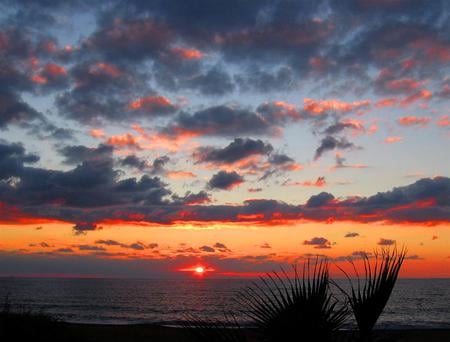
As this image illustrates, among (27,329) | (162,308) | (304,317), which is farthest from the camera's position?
(162,308)

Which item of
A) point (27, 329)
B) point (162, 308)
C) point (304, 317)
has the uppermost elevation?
point (304, 317)

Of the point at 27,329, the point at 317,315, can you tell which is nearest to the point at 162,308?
the point at 27,329

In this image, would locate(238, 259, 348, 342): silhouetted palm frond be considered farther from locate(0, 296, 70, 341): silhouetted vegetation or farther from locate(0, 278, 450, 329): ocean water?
locate(0, 296, 70, 341): silhouetted vegetation

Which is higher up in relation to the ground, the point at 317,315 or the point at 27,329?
the point at 317,315

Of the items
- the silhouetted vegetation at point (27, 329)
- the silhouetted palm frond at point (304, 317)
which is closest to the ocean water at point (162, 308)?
the silhouetted vegetation at point (27, 329)

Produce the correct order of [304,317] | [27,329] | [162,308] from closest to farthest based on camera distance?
[304,317], [27,329], [162,308]

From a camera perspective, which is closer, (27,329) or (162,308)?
(27,329)

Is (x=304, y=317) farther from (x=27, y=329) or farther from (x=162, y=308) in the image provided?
(x=162, y=308)

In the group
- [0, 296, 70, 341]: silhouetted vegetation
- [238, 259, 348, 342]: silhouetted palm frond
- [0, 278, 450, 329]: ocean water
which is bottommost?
[0, 278, 450, 329]: ocean water

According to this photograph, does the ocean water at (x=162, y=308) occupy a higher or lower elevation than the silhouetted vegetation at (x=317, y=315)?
lower

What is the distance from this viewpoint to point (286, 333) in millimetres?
3680

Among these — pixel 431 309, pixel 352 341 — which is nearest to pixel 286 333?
pixel 352 341

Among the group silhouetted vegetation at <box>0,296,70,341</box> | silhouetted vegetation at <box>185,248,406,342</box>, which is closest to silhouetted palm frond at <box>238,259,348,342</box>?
silhouetted vegetation at <box>185,248,406,342</box>

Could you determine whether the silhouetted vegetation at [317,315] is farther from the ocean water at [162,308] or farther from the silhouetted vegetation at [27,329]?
the silhouetted vegetation at [27,329]
